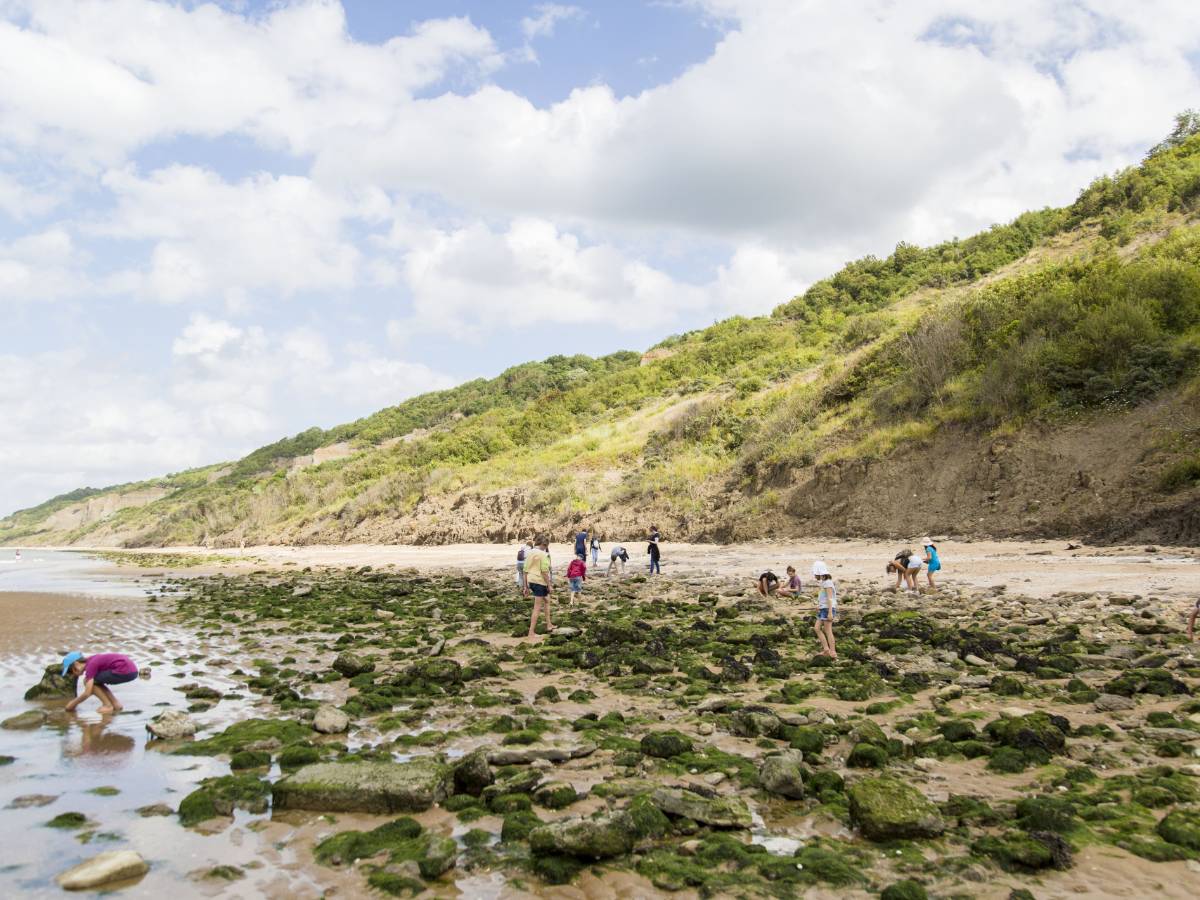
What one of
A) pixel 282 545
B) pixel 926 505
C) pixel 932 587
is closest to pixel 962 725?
pixel 932 587

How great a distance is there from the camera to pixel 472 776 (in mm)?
7379

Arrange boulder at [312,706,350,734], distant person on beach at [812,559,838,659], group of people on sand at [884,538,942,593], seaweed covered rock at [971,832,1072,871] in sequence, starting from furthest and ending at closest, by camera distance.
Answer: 1. group of people on sand at [884,538,942,593]
2. distant person on beach at [812,559,838,659]
3. boulder at [312,706,350,734]
4. seaweed covered rock at [971,832,1072,871]

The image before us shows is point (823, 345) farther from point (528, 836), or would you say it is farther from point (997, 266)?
point (528, 836)

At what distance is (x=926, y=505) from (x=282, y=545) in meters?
60.0

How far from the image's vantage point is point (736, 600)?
20.3m

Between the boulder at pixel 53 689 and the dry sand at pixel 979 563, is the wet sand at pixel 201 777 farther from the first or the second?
the boulder at pixel 53 689

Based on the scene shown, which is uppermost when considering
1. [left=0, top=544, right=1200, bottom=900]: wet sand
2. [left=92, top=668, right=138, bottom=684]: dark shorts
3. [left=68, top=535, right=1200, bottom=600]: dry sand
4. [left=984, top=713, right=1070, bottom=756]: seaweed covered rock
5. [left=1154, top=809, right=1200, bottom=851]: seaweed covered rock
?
[left=68, top=535, right=1200, bottom=600]: dry sand

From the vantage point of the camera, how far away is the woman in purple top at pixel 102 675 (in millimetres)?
10859

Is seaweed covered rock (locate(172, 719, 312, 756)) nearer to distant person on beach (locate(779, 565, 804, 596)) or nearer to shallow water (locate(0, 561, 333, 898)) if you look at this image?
shallow water (locate(0, 561, 333, 898))

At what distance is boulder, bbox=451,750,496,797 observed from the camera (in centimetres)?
737

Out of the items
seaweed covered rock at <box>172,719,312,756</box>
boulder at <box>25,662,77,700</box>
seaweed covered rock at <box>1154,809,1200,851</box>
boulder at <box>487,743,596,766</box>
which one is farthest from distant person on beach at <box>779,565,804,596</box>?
boulder at <box>25,662,77,700</box>

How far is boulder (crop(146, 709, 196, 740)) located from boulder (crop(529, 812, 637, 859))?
581 centimetres

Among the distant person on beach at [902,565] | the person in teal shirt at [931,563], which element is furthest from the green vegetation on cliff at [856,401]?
the distant person on beach at [902,565]

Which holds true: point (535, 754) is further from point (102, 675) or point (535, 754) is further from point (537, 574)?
point (537, 574)
